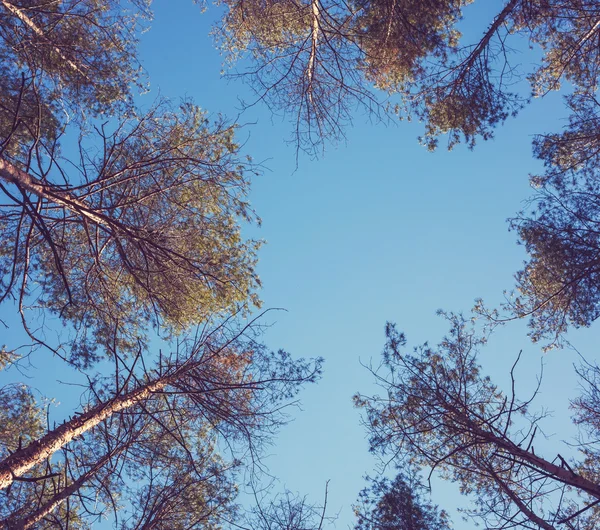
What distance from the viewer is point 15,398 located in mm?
8852

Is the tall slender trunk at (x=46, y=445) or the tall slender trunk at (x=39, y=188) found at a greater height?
the tall slender trunk at (x=39, y=188)

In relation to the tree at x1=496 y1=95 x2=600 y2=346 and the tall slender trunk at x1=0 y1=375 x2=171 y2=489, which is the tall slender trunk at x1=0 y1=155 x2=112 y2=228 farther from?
the tree at x1=496 y1=95 x2=600 y2=346

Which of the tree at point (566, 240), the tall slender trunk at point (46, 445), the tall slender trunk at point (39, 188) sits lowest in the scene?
the tall slender trunk at point (46, 445)

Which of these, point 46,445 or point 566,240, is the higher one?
point 566,240

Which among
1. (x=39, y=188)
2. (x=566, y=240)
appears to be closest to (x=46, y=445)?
(x=39, y=188)

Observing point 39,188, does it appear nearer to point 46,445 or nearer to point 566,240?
point 46,445

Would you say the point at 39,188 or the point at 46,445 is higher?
the point at 39,188

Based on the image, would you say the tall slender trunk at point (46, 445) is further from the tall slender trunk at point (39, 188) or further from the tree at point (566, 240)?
the tree at point (566, 240)

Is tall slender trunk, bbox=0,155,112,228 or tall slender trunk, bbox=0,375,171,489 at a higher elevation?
tall slender trunk, bbox=0,155,112,228

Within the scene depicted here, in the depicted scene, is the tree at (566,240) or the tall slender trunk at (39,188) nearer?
the tall slender trunk at (39,188)

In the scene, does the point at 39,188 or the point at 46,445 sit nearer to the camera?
the point at 39,188

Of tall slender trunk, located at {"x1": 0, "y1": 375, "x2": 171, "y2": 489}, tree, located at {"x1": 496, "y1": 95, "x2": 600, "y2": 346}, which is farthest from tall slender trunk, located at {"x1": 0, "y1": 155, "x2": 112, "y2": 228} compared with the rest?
tree, located at {"x1": 496, "y1": 95, "x2": 600, "y2": 346}

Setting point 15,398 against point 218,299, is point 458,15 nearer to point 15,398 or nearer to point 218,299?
point 218,299

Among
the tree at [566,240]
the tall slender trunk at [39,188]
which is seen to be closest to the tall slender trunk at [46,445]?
the tall slender trunk at [39,188]
